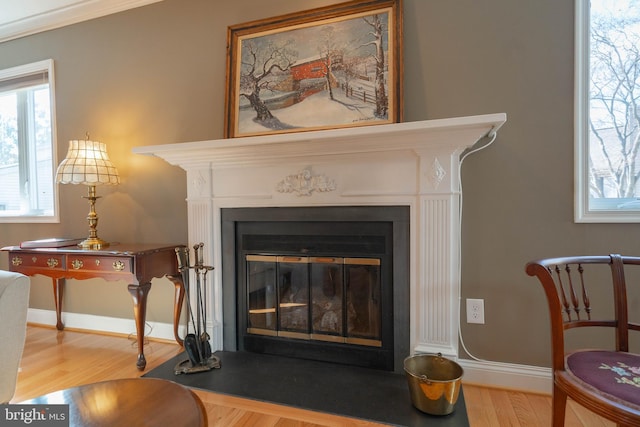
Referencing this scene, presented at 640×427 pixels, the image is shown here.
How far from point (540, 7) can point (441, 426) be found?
6.57 feet

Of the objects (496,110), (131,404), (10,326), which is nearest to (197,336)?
(10,326)

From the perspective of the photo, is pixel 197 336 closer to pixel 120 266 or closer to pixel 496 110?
pixel 120 266

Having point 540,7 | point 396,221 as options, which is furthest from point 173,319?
point 540,7

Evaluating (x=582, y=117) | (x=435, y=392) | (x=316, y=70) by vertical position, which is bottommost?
(x=435, y=392)

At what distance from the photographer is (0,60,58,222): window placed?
268cm

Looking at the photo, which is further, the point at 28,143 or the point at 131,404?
the point at 28,143

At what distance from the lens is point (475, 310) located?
1704mm

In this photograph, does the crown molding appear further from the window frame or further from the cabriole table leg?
the window frame

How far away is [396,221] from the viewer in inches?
67.6

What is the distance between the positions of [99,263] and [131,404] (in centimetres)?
135

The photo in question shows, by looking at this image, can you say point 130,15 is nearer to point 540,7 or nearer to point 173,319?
point 173,319

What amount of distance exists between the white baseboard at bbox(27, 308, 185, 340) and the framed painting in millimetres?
1469

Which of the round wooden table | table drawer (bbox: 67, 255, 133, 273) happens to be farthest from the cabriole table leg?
the round wooden table

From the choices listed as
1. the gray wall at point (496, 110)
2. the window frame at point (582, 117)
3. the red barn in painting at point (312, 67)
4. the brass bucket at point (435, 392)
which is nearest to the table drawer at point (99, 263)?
the gray wall at point (496, 110)
